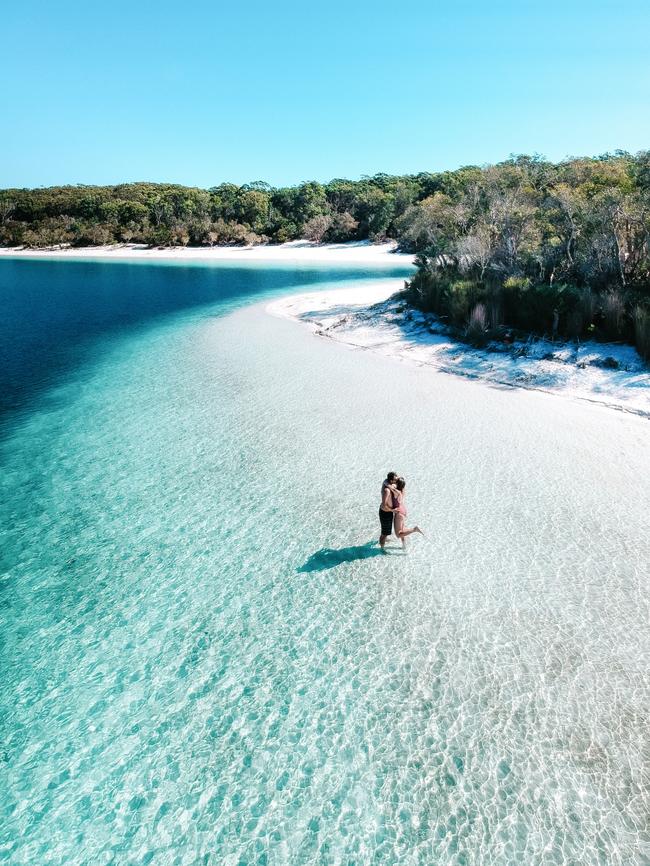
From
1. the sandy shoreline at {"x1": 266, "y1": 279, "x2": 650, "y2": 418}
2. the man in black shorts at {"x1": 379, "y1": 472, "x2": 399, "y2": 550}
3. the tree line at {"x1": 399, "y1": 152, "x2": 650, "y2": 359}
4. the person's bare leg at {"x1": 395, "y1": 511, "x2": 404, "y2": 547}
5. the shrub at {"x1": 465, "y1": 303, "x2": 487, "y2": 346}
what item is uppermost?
the tree line at {"x1": 399, "y1": 152, "x2": 650, "y2": 359}

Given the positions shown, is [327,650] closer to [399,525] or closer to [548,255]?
[399,525]

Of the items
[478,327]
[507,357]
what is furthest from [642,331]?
[478,327]

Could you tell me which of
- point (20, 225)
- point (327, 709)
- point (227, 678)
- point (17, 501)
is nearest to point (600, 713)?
point (327, 709)

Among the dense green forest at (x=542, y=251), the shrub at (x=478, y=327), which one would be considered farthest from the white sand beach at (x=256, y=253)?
the shrub at (x=478, y=327)

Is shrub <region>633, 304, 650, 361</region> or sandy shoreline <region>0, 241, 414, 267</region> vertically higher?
sandy shoreline <region>0, 241, 414, 267</region>

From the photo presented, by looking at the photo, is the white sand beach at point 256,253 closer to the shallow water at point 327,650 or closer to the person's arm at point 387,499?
the shallow water at point 327,650

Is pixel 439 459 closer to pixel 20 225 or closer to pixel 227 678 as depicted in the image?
pixel 227 678

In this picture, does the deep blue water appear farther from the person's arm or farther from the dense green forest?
the dense green forest

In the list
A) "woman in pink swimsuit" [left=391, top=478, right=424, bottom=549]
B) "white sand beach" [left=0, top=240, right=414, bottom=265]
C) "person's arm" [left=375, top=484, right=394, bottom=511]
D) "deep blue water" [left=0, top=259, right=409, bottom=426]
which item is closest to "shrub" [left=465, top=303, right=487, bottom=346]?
"woman in pink swimsuit" [left=391, top=478, right=424, bottom=549]
